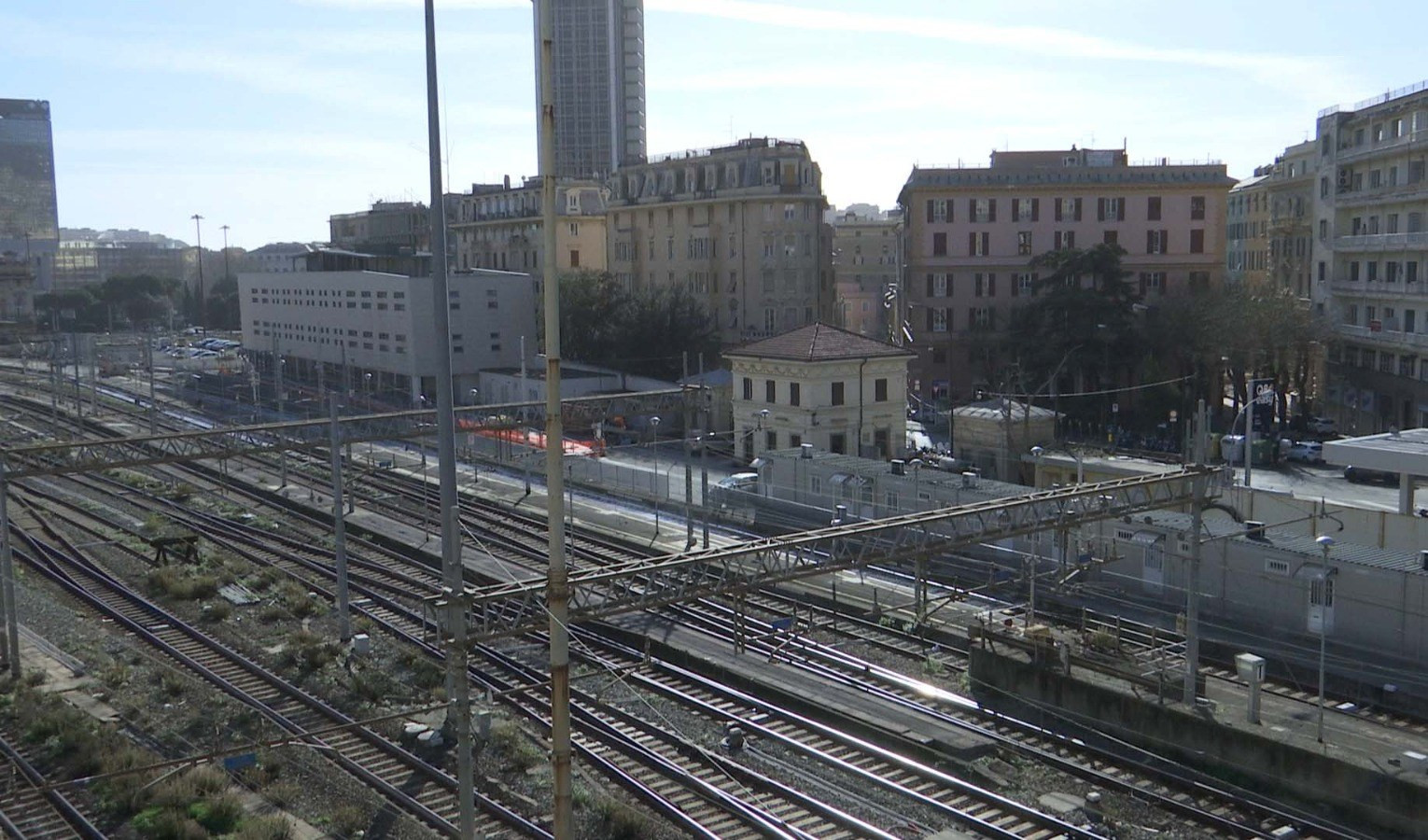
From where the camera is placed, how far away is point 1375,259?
43.0 m

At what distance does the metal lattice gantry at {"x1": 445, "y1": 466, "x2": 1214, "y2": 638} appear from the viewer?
10570mm

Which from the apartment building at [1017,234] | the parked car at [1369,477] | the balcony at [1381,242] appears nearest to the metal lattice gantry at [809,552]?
the parked car at [1369,477]

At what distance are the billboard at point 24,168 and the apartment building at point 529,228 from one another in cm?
5861

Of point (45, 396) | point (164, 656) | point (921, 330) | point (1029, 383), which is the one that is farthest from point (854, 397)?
point (45, 396)

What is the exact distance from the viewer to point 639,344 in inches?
1891

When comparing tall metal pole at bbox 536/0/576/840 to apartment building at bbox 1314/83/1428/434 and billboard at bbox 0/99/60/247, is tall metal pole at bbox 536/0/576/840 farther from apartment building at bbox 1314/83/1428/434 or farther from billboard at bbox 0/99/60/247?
billboard at bbox 0/99/60/247

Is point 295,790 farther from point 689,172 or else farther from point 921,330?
point 689,172

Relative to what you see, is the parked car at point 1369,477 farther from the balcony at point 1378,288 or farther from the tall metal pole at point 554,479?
the tall metal pole at point 554,479

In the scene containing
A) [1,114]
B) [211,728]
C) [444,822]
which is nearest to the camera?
[444,822]

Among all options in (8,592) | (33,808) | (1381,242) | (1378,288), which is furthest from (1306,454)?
(33,808)

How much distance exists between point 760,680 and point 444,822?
18.5 feet

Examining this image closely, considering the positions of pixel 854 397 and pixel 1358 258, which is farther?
pixel 1358 258

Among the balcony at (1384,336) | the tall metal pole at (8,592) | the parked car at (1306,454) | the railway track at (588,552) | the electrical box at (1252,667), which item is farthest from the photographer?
the balcony at (1384,336)

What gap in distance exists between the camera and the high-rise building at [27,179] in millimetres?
103562
